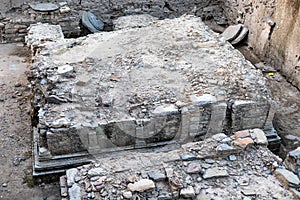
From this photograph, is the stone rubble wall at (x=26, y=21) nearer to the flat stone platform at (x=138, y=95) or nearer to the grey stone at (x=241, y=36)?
the flat stone platform at (x=138, y=95)

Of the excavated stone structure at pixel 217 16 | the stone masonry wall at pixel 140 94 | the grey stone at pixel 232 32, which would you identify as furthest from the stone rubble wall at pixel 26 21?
the grey stone at pixel 232 32

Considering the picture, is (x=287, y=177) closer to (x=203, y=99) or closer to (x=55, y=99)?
(x=203, y=99)

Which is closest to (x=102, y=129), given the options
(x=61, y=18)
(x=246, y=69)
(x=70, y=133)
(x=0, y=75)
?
(x=70, y=133)

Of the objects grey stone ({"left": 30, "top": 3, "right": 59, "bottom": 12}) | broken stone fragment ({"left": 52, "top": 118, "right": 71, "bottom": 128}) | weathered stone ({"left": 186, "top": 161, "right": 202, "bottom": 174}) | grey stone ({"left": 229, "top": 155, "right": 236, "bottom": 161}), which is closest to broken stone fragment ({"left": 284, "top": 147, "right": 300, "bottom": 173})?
grey stone ({"left": 229, "top": 155, "right": 236, "bottom": 161})

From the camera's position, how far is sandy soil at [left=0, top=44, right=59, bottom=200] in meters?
4.96

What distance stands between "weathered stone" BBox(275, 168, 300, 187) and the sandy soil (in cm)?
244

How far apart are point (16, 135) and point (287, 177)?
347 cm

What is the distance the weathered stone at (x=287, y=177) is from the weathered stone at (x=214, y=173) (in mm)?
524

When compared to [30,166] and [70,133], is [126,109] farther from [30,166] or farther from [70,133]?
[30,166]

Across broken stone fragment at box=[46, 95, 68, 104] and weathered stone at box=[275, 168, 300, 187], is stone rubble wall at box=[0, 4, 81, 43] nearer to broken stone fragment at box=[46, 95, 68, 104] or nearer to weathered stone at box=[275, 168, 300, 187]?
broken stone fragment at box=[46, 95, 68, 104]

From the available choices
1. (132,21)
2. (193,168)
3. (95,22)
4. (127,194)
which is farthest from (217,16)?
(127,194)

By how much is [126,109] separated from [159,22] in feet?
8.90

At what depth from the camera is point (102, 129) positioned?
5000 mm

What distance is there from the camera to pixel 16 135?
571cm
